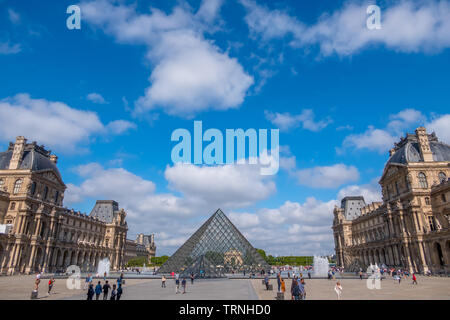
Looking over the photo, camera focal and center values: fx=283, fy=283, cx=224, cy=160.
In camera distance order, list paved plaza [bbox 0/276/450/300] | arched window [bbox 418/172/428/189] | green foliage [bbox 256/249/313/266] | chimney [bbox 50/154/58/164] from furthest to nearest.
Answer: green foliage [bbox 256/249/313/266], chimney [bbox 50/154/58/164], arched window [bbox 418/172/428/189], paved plaza [bbox 0/276/450/300]

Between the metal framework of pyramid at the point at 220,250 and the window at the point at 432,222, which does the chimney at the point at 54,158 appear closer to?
the metal framework of pyramid at the point at 220,250

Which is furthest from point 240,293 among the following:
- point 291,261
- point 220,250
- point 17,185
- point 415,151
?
point 291,261

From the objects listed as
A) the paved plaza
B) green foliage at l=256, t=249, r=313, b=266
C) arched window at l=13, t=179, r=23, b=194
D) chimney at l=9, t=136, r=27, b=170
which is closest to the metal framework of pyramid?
the paved plaza

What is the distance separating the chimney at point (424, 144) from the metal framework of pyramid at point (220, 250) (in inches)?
1097

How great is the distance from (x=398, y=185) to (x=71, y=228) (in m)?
56.2

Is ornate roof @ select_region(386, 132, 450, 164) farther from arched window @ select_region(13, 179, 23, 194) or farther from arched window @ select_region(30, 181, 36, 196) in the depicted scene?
arched window @ select_region(13, 179, 23, 194)

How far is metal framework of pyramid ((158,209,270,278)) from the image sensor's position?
34.8m

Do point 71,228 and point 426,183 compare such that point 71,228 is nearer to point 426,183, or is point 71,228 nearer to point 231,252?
point 231,252

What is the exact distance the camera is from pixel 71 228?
52375mm

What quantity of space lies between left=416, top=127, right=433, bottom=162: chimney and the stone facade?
85.5 metres

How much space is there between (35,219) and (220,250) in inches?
1101

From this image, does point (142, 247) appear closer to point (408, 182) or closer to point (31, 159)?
point (31, 159)

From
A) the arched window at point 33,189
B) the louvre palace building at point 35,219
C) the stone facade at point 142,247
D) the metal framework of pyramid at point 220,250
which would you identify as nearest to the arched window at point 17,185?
the louvre palace building at point 35,219
